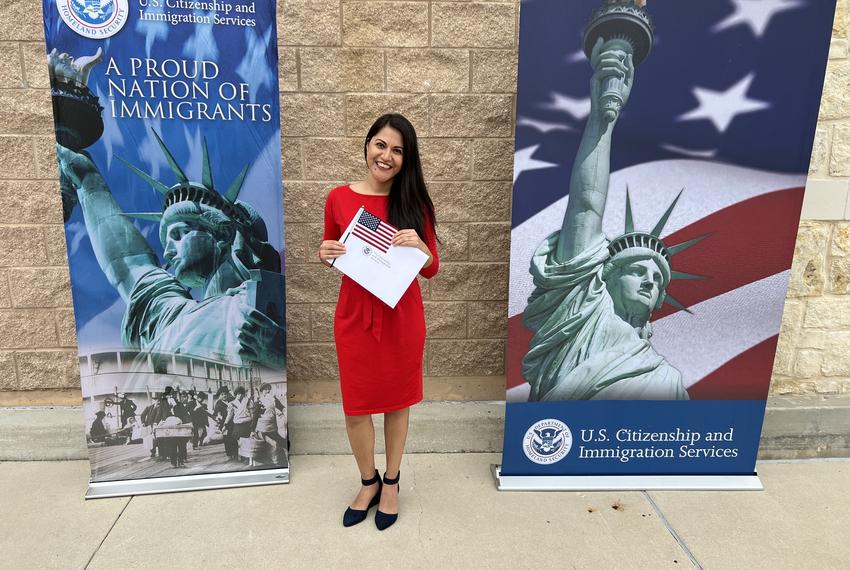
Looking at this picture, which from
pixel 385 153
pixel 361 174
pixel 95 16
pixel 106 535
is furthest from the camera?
pixel 361 174

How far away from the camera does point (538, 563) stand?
2414 mm

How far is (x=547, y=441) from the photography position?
2951mm

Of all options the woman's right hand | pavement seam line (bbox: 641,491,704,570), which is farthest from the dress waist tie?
pavement seam line (bbox: 641,491,704,570)

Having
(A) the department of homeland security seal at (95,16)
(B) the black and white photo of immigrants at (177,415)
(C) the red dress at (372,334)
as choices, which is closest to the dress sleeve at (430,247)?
(C) the red dress at (372,334)

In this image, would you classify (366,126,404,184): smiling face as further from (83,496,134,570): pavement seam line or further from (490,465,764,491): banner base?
(83,496,134,570): pavement seam line

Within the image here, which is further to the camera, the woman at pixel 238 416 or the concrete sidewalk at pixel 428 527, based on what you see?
the woman at pixel 238 416

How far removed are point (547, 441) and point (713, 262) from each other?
127 cm

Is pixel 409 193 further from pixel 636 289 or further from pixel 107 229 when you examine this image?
pixel 107 229

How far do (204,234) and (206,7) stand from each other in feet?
3.40

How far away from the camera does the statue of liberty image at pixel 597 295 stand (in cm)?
267

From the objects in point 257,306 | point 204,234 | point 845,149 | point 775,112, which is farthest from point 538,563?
point 845,149

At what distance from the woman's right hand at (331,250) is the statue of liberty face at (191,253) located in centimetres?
68

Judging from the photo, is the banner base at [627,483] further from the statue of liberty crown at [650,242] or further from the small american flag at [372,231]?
the small american flag at [372,231]

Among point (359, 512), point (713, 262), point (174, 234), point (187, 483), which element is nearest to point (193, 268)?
point (174, 234)
